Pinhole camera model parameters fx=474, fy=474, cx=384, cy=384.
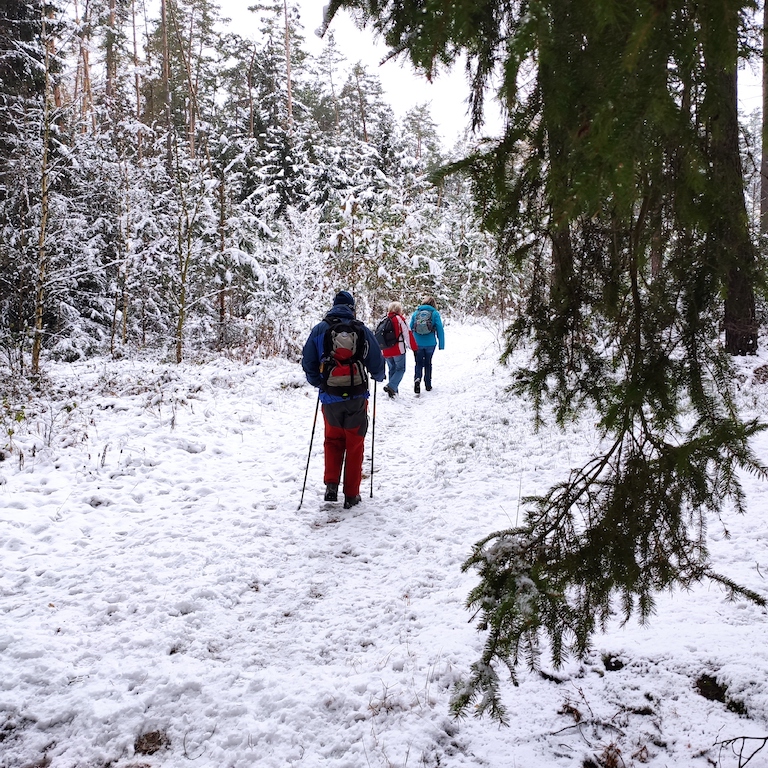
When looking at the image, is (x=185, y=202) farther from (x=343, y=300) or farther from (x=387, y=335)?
(x=343, y=300)

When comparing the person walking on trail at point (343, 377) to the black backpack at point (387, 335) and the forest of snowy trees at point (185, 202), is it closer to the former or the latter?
the forest of snowy trees at point (185, 202)

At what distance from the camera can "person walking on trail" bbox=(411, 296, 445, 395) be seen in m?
10.9

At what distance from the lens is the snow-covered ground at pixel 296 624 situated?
260cm

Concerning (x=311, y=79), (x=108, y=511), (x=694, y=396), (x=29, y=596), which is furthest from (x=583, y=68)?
(x=311, y=79)

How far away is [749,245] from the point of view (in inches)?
81.7

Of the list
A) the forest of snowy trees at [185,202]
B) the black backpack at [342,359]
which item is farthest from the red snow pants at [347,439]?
the forest of snowy trees at [185,202]

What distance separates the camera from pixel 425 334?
429 inches

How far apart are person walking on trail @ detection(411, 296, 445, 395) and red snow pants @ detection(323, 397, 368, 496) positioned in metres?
5.41

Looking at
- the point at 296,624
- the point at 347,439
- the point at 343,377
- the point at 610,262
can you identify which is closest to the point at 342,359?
the point at 343,377

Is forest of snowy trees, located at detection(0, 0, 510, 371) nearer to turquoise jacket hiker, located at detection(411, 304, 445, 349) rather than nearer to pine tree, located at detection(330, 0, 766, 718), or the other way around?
pine tree, located at detection(330, 0, 766, 718)

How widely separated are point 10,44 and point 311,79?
26.8m

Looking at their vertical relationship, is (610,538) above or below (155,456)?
above

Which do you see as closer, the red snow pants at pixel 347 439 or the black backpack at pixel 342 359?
the black backpack at pixel 342 359

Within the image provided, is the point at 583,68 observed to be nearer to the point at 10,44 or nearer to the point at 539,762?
the point at 539,762
